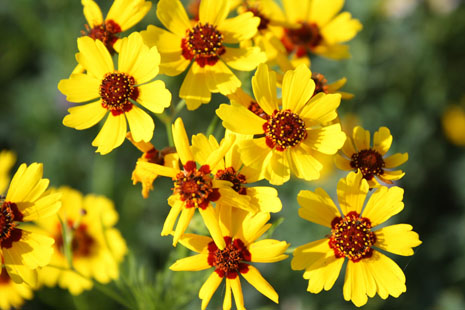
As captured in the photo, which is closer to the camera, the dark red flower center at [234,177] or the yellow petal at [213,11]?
the dark red flower center at [234,177]

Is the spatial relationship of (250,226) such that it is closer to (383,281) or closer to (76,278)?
(383,281)

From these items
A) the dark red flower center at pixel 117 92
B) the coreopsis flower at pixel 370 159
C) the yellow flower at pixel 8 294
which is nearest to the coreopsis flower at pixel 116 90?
the dark red flower center at pixel 117 92

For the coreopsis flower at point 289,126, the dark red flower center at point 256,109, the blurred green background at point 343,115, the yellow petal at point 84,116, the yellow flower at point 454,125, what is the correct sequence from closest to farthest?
1. the coreopsis flower at point 289,126
2. the yellow petal at point 84,116
3. the dark red flower center at point 256,109
4. the blurred green background at point 343,115
5. the yellow flower at point 454,125

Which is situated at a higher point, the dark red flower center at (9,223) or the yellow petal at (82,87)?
the yellow petal at (82,87)

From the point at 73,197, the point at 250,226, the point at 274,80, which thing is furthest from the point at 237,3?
the point at 73,197

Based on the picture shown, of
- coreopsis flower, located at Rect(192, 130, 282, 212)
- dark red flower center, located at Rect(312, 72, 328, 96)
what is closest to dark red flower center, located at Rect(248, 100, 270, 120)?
coreopsis flower, located at Rect(192, 130, 282, 212)

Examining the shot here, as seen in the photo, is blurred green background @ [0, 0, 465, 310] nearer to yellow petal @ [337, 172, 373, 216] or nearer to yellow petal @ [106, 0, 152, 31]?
yellow petal @ [337, 172, 373, 216]

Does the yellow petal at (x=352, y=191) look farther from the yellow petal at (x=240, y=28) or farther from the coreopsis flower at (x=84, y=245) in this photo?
the coreopsis flower at (x=84, y=245)
